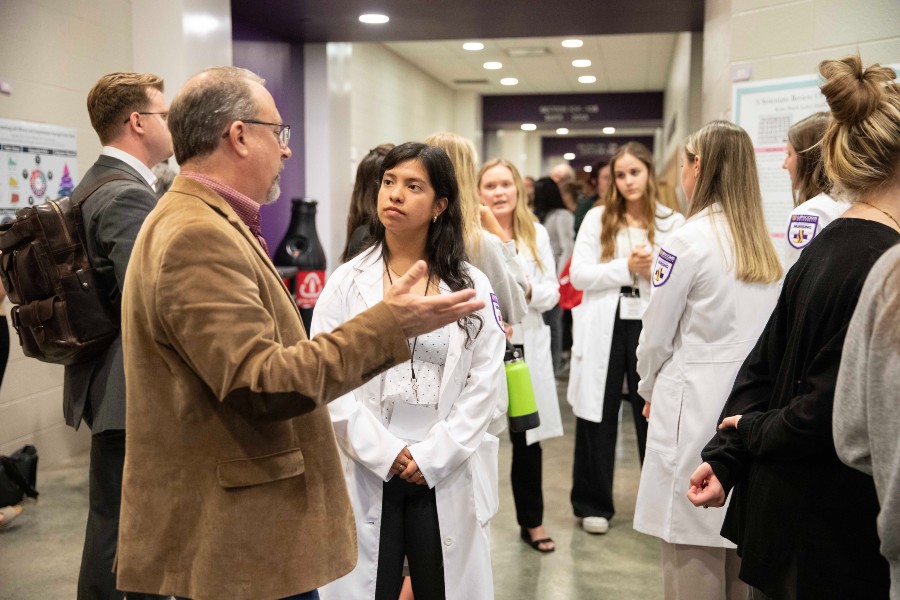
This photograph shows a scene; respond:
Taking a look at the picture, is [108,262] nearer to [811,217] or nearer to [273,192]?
[273,192]

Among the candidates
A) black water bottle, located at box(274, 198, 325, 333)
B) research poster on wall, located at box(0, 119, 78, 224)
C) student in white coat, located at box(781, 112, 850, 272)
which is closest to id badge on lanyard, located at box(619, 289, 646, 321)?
student in white coat, located at box(781, 112, 850, 272)

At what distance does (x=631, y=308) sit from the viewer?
359 centimetres

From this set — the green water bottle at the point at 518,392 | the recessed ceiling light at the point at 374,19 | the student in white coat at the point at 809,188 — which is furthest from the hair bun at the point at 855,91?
the recessed ceiling light at the point at 374,19

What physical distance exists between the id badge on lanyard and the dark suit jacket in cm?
201

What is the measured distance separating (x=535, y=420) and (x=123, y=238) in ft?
4.52

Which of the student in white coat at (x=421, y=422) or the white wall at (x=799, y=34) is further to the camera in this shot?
the white wall at (x=799, y=34)

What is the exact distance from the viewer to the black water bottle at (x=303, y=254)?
6.50 metres

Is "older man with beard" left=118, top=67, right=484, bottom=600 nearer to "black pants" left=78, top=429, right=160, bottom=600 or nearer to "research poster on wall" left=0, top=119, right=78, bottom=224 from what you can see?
"black pants" left=78, top=429, right=160, bottom=600

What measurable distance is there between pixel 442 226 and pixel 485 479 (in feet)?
2.30

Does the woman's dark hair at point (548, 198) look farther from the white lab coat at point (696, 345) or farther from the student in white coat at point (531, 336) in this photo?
the white lab coat at point (696, 345)

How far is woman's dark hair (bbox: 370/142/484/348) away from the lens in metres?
2.28

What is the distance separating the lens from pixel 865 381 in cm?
119

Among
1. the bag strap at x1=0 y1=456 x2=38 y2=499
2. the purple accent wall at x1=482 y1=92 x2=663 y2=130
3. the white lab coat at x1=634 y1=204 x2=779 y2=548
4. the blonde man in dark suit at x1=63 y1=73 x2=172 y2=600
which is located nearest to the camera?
the blonde man in dark suit at x1=63 y1=73 x2=172 y2=600

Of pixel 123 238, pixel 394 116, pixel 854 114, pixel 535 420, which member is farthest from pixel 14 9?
pixel 394 116
